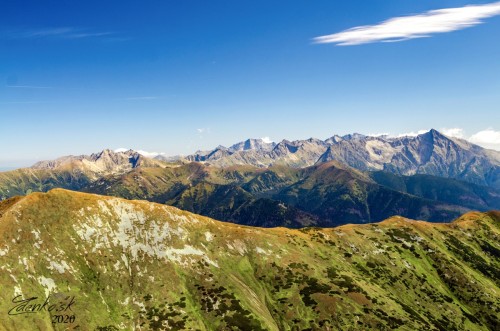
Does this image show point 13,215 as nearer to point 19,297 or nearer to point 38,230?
point 38,230

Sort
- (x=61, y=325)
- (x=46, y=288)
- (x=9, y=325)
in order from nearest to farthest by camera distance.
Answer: (x=9, y=325)
(x=61, y=325)
(x=46, y=288)

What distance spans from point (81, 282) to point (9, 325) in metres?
37.2

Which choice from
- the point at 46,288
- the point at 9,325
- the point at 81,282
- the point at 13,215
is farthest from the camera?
the point at 13,215

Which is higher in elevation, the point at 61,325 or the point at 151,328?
the point at 61,325

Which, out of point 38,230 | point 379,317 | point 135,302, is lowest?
point 379,317

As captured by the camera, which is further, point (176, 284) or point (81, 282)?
point (176, 284)

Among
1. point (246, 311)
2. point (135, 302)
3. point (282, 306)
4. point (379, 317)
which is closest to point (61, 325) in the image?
point (135, 302)

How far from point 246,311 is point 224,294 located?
16.8 metres

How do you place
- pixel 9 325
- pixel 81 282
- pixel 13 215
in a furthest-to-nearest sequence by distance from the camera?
1. pixel 13 215
2. pixel 81 282
3. pixel 9 325

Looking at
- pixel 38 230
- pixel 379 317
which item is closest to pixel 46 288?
pixel 38 230

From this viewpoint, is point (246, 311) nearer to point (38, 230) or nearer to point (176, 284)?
point (176, 284)

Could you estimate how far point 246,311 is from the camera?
186 meters

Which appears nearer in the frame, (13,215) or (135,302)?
(135,302)

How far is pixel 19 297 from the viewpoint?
16012cm
